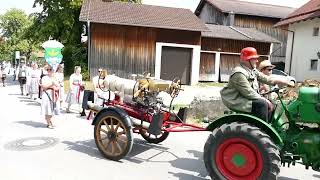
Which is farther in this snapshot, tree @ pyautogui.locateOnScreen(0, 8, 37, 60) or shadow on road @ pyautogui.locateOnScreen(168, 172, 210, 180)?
tree @ pyautogui.locateOnScreen(0, 8, 37, 60)

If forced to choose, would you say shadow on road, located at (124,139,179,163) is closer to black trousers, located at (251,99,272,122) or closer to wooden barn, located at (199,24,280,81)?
black trousers, located at (251,99,272,122)

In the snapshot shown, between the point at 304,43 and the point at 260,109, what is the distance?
24.0 m

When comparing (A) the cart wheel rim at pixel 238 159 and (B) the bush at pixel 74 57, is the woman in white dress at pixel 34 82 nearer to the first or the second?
(B) the bush at pixel 74 57

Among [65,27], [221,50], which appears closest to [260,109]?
[221,50]

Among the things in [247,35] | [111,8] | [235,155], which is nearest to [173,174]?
[235,155]

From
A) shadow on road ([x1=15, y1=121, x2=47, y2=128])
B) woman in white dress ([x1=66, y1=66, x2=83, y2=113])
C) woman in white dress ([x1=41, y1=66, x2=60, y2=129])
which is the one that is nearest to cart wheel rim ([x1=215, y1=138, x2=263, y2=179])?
woman in white dress ([x1=41, y1=66, x2=60, y2=129])

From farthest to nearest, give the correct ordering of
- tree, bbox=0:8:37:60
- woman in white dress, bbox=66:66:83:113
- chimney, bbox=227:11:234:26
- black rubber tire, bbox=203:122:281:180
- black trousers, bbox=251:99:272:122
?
tree, bbox=0:8:37:60 < chimney, bbox=227:11:234:26 < woman in white dress, bbox=66:66:83:113 < black trousers, bbox=251:99:272:122 < black rubber tire, bbox=203:122:281:180

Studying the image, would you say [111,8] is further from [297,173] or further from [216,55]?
[297,173]

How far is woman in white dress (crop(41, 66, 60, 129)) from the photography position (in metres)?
9.65

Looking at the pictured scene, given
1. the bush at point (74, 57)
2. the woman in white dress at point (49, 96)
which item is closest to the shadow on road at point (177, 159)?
the woman in white dress at point (49, 96)

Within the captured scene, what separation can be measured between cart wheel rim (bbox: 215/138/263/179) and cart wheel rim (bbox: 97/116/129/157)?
6.22 ft

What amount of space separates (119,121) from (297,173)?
3.29 meters

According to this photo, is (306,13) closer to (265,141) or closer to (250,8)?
(250,8)

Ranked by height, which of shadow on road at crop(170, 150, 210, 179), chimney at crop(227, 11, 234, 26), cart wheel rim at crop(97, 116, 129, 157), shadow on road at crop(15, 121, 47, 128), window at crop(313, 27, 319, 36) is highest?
chimney at crop(227, 11, 234, 26)
